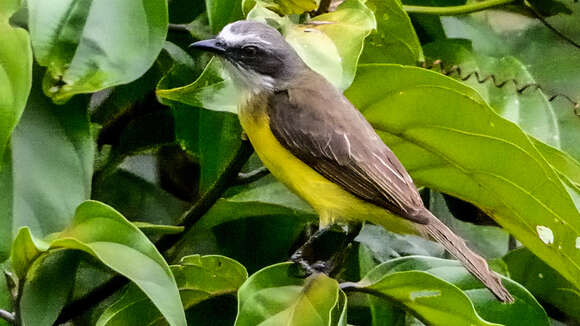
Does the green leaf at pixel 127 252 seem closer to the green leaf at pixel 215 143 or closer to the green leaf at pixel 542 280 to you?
the green leaf at pixel 215 143

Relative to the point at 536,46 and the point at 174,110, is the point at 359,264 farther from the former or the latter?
the point at 536,46

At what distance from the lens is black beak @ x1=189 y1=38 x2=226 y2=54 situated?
1.15 m

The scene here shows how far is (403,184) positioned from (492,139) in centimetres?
17

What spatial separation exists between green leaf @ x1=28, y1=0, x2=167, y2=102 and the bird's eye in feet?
0.87

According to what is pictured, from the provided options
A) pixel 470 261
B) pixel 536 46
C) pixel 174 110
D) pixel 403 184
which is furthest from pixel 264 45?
pixel 536 46

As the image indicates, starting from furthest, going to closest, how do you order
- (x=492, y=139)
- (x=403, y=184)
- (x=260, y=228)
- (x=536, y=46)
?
(x=536, y=46), (x=260, y=228), (x=403, y=184), (x=492, y=139)

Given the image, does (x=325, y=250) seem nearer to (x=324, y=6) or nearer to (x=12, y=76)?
(x=324, y=6)

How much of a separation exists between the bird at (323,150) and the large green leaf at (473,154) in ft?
0.11

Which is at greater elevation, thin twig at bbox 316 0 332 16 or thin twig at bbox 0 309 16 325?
thin twig at bbox 316 0 332 16

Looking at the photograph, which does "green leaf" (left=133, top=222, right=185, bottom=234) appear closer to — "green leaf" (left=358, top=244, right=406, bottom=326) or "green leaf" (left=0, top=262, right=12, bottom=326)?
"green leaf" (left=0, top=262, right=12, bottom=326)

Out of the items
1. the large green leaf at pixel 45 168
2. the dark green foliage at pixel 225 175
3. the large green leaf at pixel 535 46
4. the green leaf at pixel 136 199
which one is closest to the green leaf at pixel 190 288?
the dark green foliage at pixel 225 175

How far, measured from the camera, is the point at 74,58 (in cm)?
97

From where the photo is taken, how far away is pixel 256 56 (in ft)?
4.29

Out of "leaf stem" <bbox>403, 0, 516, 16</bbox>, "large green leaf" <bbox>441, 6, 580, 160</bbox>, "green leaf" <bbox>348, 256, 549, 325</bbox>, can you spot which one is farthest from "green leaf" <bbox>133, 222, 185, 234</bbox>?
"large green leaf" <bbox>441, 6, 580, 160</bbox>
